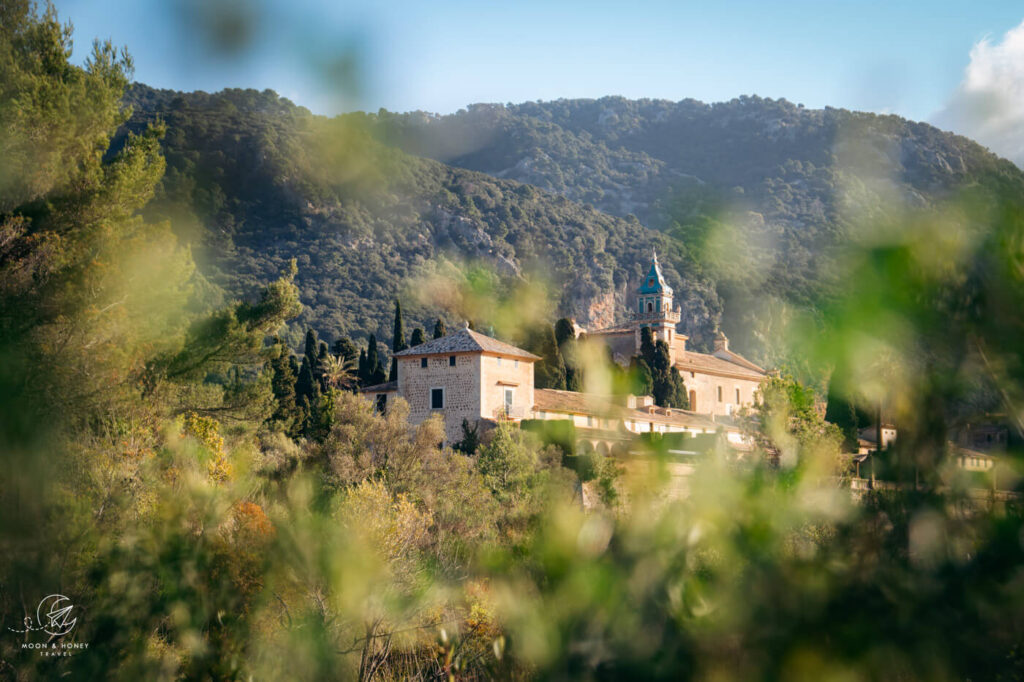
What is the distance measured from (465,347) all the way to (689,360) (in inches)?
691

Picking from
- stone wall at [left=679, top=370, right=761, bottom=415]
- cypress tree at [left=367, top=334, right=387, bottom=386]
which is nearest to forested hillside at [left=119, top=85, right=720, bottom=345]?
stone wall at [left=679, top=370, right=761, bottom=415]

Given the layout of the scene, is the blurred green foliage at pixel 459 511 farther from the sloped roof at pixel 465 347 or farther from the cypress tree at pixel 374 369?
the cypress tree at pixel 374 369

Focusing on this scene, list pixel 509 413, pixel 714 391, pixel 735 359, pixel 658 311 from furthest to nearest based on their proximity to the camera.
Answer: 1. pixel 735 359
2. pixel 658 311
3. pixel 714 391
4. pixel 509 413

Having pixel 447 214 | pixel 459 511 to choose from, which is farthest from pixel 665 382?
pixel 447 214

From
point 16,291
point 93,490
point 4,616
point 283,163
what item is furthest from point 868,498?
point 283,163

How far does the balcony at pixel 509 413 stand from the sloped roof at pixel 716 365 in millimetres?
13624

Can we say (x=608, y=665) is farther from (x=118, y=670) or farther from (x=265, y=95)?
(x=265, y=95)

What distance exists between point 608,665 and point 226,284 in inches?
1621

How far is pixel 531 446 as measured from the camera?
23.8 m

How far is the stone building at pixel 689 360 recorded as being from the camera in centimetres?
4172

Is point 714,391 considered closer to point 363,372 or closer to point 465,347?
point 363,372

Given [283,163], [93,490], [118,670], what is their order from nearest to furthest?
[118,670] → [93,490] → [283,163]

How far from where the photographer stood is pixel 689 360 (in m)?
42.6

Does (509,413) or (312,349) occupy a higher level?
(312,349)
